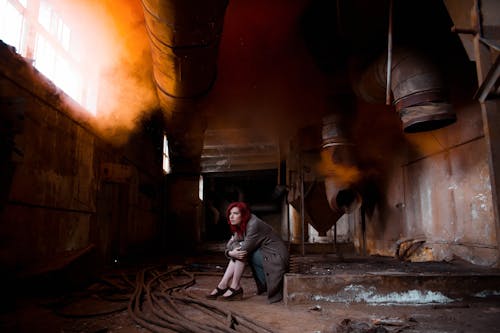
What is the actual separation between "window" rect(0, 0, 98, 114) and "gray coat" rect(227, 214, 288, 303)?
320 cm

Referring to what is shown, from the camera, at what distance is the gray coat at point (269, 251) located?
4.04 m

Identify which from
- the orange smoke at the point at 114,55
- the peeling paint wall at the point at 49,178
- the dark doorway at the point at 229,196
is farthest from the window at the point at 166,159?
the peeling paint wall at the point at 49,178

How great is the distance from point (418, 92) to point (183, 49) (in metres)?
Result: 2.84

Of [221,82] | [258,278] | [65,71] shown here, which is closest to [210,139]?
[221,82]

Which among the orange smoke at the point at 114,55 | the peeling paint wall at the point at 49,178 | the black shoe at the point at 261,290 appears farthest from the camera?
the orange smoke at the point at 114,55

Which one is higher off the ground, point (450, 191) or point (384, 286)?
point (450, 191)

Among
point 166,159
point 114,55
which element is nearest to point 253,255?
point 114,55

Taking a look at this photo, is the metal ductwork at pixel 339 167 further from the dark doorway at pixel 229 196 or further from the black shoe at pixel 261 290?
the dark doorway at pixel 229 196

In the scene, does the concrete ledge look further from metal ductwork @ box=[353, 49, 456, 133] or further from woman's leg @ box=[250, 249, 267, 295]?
metal ductwork @ box=[353, 49, 456, 133]

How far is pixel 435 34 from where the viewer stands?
4.55 metres

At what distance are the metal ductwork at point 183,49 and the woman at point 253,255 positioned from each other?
6.24 feet

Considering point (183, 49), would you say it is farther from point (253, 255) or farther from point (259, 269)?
point (259, 269)

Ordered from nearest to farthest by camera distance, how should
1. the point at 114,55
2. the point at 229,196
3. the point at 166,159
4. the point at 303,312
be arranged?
the point at 303,312, the point at 114,55, the point at 166,159, the point at 229,196

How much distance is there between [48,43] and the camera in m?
4.61
